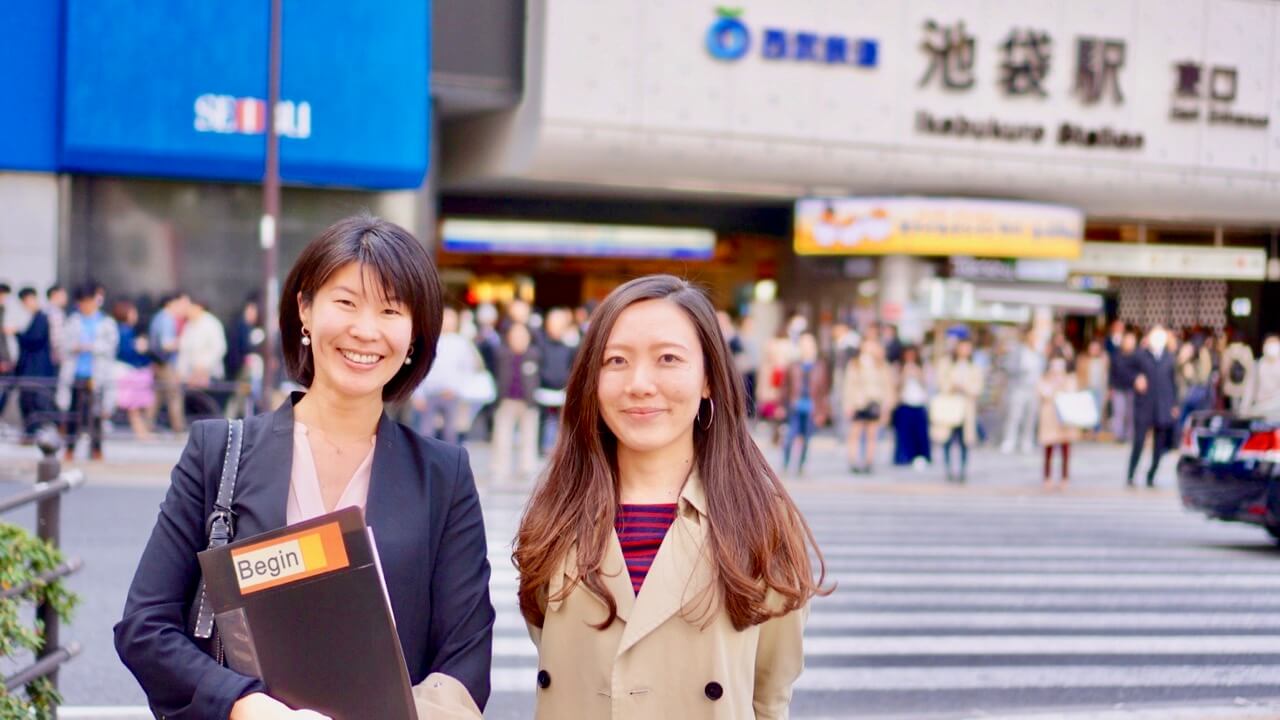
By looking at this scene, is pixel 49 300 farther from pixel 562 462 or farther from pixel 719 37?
pixel 562 462

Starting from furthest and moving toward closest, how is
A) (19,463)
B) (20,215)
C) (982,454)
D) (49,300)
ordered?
(982,454), (20,215), (49,300), (19,463)

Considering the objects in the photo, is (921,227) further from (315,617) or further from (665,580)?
(315,617)

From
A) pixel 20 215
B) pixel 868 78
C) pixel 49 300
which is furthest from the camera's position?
pixel 868 78

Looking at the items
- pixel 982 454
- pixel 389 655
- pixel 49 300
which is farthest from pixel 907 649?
pixel 982 454

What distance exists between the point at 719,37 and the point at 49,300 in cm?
1187

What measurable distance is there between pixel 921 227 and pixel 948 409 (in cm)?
856

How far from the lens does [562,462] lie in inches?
117

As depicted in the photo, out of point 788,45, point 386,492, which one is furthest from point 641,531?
point 788,45

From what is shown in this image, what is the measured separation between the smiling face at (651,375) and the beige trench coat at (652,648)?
0.62ft

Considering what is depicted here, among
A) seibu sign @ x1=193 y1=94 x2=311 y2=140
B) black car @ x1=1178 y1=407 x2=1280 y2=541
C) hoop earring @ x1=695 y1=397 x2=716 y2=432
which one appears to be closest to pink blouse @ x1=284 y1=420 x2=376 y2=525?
hoop earring @ x1=695 y1=397 x2=716 y2=432

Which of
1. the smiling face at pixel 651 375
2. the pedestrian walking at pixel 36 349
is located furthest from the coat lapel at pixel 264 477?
the pedestrian walking at pixel 36 349

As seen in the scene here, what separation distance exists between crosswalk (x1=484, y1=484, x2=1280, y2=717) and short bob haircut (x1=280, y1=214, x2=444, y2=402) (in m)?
3.48

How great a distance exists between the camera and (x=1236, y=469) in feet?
37.6

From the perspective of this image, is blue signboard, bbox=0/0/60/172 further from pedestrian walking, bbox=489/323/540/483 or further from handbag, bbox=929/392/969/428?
handbag, bbox=929/392/969/428
